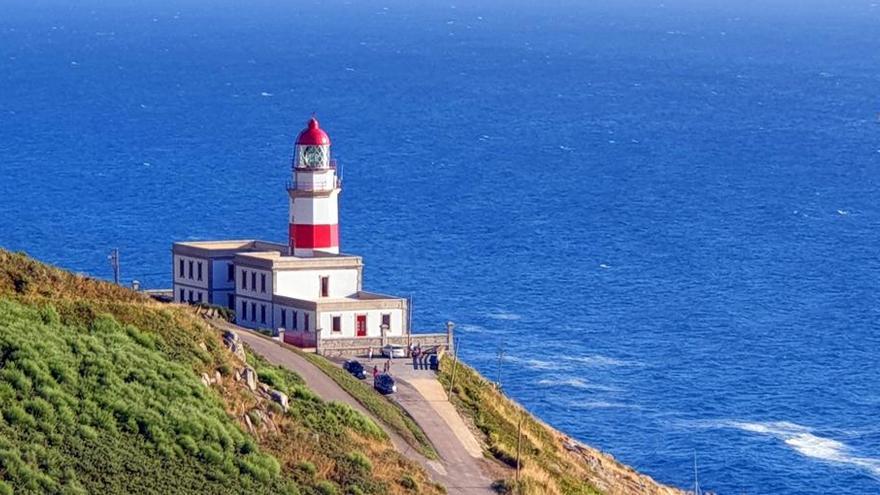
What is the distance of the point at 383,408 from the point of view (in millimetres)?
58781

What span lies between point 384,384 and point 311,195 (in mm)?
19162

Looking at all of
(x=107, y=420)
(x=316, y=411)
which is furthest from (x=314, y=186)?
(x=107, y=420)

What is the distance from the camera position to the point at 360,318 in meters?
76.9

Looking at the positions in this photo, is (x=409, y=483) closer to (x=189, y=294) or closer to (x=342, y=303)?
(x=342, y=303)

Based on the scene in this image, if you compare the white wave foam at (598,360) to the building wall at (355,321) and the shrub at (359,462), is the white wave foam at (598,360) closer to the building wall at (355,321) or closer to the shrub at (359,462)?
the building wall at (355,321)

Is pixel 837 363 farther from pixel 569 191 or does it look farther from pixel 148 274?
pixel 569 191

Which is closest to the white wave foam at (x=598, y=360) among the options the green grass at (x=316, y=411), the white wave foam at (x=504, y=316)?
the white wave foam at (x=504, y=316)

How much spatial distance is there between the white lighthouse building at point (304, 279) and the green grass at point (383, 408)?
953 cm

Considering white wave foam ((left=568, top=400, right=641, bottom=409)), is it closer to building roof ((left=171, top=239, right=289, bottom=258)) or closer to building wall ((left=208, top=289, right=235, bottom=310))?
building roof ((left=171, top=239, right=289, bottom=258))

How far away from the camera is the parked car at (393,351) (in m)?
72.6

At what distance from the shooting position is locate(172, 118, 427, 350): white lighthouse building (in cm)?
Result: 7644

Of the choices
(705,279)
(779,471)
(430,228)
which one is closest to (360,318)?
(779,471)

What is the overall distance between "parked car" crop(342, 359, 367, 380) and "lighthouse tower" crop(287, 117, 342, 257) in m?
14.3

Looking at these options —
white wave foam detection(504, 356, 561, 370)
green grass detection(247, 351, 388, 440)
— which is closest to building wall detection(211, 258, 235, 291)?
white wave foam detection(504, 356, 561, 370)
